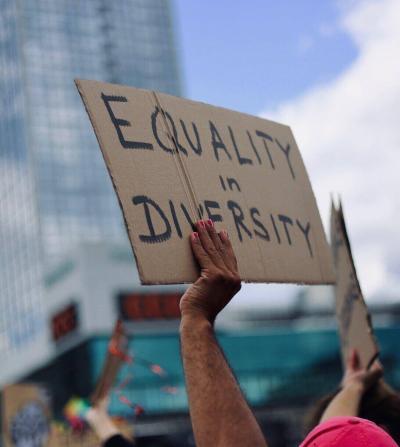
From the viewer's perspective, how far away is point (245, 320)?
183 feet

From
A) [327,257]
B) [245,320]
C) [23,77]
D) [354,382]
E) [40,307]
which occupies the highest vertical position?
[23,77]

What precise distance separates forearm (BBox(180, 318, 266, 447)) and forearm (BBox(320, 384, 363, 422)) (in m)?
1.21

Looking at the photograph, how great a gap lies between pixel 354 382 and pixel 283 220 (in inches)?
32.4

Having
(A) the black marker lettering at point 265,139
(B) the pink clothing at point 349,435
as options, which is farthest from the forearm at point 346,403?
(B) the pink clothing at point 349,435

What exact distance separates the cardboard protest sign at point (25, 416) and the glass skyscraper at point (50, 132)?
72.0 meters

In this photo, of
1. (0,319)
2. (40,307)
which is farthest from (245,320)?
(0,319)

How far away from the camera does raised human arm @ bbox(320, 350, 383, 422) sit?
3.08 meters

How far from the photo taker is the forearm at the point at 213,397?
180cm

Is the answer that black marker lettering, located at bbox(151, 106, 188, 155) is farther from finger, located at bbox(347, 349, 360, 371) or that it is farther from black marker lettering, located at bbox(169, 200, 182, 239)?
finger, located at bbox(347, 349, 360, 371)

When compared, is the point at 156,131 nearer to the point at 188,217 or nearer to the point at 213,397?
the point at 188,217

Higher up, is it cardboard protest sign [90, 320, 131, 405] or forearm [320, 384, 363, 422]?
cardboard protest sign [90, 320, 131, 405]

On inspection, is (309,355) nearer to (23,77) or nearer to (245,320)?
(245,320)

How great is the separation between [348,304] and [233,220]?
3.84 ft

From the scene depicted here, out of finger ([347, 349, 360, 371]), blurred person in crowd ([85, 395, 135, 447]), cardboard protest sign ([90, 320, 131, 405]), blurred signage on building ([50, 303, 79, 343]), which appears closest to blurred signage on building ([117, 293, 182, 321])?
blurred signage on building ([50, 303, 79, 343])
